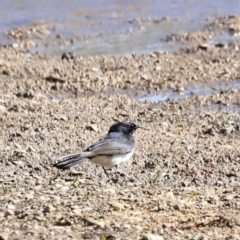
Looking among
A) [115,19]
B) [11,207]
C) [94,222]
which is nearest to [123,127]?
[11,207]

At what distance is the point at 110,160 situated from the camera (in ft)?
25.2

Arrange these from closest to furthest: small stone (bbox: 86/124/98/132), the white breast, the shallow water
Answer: the white breast
small stone (bbox: 86/124/98/132)
the shallow water

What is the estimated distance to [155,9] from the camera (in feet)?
53.2

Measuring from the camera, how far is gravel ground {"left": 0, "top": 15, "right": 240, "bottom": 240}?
606 centimetres

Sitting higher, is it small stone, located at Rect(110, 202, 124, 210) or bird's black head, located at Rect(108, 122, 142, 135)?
bird's black head, located at Rect(108, 122, 142, 135)

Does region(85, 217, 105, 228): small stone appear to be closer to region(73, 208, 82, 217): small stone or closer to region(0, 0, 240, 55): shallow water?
region(73, 208, 82, 217): small stone

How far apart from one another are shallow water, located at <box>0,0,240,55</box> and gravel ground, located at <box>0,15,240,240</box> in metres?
1.01

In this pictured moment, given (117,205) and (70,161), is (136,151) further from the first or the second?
(117,205)

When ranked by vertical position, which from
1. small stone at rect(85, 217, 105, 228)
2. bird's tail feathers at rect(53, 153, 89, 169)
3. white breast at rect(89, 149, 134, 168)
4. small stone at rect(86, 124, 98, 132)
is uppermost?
bird's tail feathers at rect(53, 153, 89, 169)

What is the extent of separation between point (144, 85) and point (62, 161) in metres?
3.93

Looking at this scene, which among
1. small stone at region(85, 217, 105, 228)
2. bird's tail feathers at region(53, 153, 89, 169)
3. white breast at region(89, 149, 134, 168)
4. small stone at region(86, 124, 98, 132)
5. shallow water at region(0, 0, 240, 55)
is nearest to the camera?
small stone at region(85, 217, 105, 228)

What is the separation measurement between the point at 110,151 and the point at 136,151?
0.74 m

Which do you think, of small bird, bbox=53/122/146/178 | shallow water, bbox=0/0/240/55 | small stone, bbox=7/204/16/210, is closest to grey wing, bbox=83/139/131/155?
small bird, bbox=53/122/146/178

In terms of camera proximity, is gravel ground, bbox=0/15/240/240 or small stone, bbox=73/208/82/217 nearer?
gravel ground, bbox=0/15/240/240
